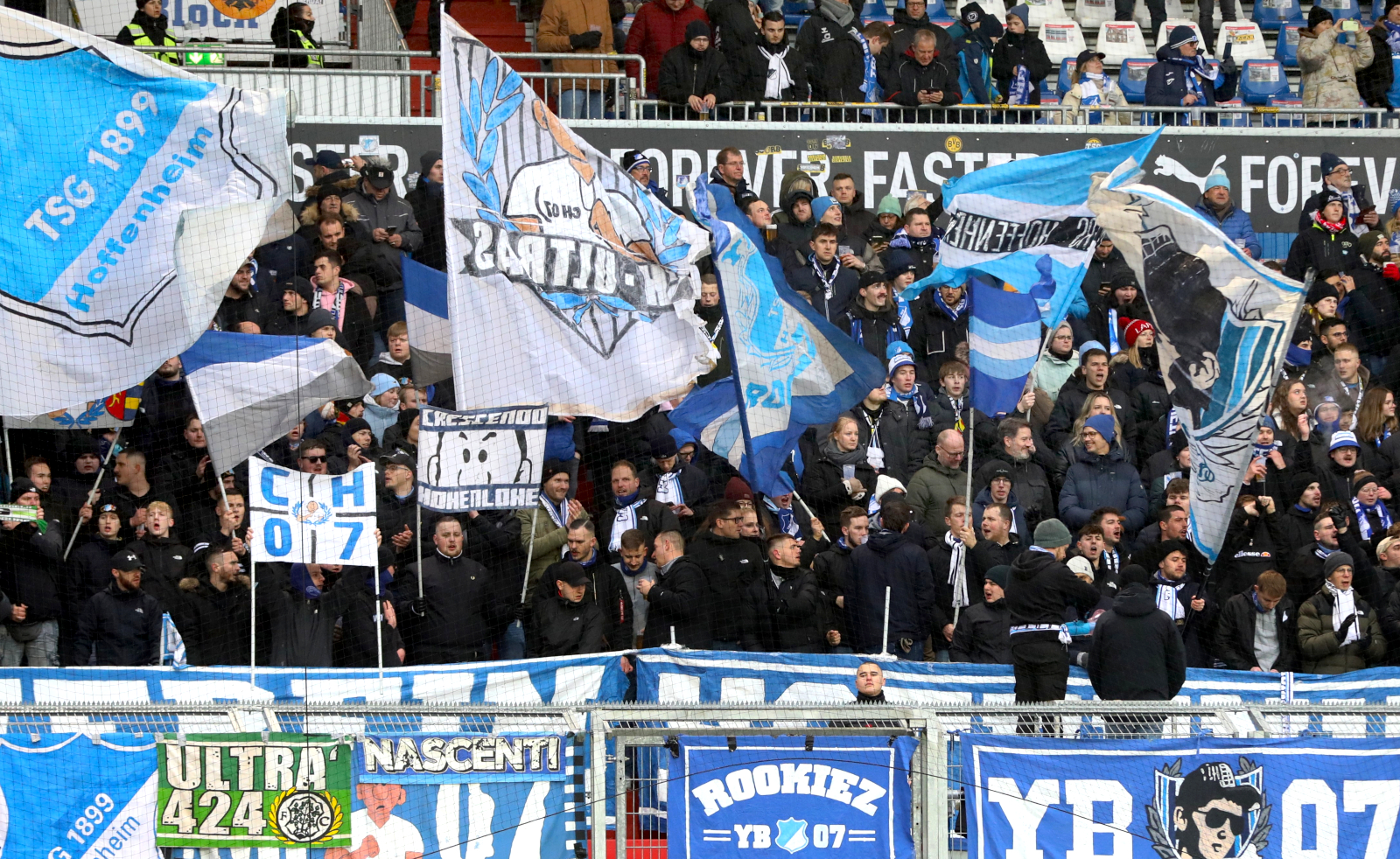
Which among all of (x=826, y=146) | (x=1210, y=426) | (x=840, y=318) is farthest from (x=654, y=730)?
(x=826, y=146)

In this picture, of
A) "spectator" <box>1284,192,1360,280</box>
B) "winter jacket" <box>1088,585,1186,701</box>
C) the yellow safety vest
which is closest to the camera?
"winter jacket" <box>1088,585,1186,701</box>

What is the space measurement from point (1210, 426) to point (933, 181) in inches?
302

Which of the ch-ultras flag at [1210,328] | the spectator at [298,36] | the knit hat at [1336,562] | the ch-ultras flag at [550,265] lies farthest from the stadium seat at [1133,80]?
the ch-ultras flag at [550,265]

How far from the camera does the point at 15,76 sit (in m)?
11.3

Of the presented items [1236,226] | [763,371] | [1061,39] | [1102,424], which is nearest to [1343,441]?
[1102,424]

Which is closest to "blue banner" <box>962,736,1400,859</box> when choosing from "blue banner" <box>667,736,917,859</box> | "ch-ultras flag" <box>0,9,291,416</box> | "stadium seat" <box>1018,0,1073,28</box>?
"blue banner" <box>667,736,917,859</box>

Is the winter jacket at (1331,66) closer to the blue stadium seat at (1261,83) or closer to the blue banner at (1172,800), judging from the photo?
the blue stadium seat at (1261,83)

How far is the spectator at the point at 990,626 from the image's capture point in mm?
11938

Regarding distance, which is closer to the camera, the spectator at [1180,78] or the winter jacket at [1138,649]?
the winter jacket at [1138,649]

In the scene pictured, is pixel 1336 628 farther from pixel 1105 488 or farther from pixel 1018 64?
pixel 1018 64

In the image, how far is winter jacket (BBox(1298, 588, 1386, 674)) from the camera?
12.4 m

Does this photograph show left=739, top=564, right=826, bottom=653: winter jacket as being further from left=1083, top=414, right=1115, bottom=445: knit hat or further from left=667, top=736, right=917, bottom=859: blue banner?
left=667, top=736, right=917, bottom=859: blue banner

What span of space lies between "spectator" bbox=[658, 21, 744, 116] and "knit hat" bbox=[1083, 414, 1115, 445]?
19.3ft

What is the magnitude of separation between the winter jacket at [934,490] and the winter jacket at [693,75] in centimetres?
606
